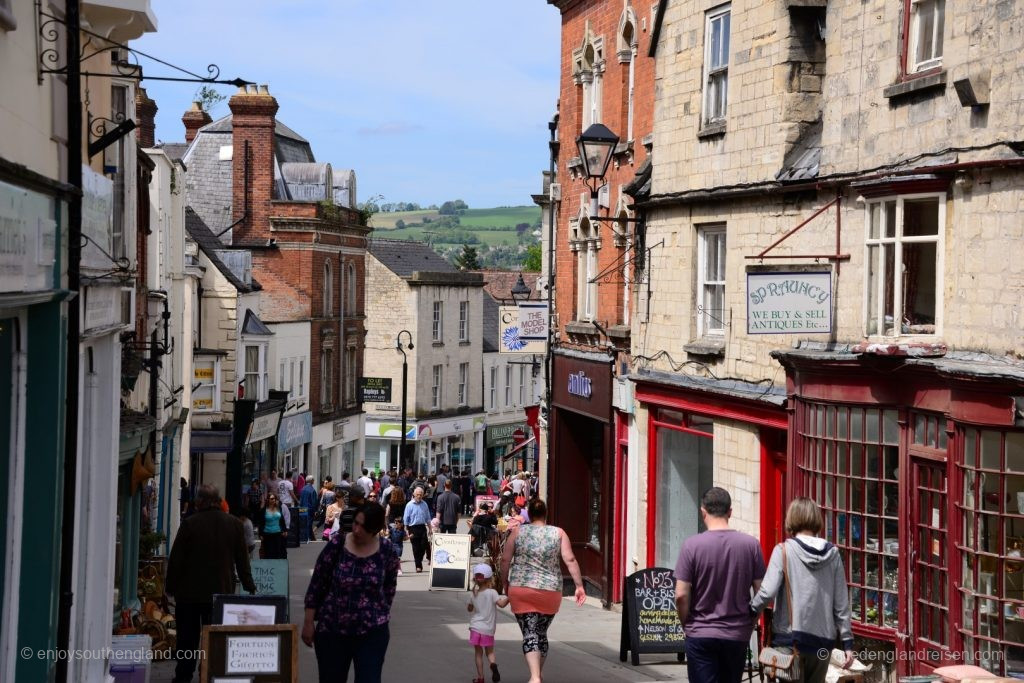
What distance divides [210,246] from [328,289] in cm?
1203

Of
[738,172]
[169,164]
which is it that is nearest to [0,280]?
[738,172]

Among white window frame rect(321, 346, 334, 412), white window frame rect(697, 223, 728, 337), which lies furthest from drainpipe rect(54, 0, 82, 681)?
white window frame rect(321, 346, 334, 412)

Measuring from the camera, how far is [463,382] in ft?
220

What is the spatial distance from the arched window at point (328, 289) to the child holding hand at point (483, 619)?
123 feet

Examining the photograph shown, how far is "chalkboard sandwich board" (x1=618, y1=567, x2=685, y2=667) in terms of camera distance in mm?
14672

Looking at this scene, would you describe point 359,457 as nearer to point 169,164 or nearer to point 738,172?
point 169,164

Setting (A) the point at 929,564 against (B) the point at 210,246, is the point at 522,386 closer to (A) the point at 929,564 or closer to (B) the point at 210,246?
(B) the point at 210,246

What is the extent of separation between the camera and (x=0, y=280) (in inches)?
323

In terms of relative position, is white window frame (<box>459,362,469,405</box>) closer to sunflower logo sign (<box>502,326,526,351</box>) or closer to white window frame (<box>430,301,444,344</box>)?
white window frame (<box>430,301,444,344</box>)

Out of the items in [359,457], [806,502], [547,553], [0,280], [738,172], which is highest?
[738,172]

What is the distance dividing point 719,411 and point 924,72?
5.61 metres

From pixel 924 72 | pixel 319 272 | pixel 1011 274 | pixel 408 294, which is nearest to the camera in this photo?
pixel 1011 274

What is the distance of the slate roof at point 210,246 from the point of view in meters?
36.4

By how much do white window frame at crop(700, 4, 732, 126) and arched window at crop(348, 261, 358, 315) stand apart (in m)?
36.6
